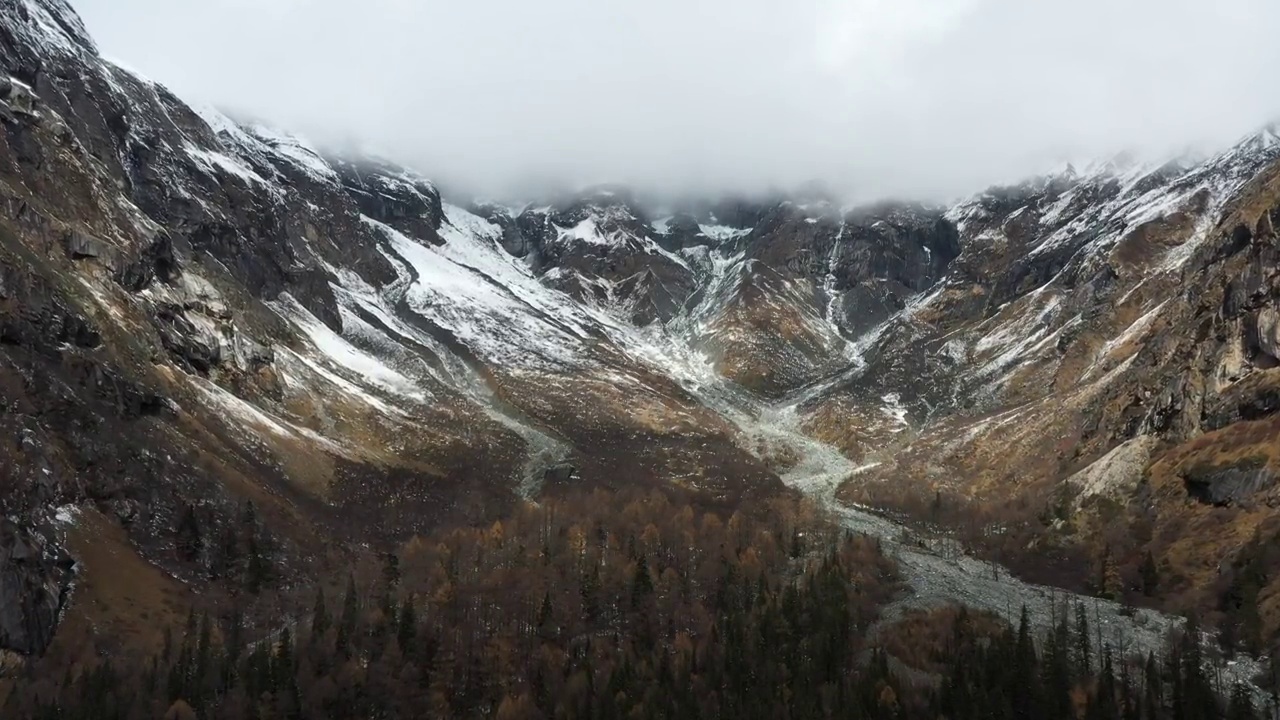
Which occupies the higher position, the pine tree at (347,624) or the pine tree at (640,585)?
the pine tree at (640,585)

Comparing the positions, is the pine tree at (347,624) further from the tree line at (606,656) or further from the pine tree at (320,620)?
the pine tree at (320,620)

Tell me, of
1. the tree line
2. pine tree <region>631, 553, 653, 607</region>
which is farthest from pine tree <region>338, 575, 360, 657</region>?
pine tree <region>631, 553, 653, 607</region>

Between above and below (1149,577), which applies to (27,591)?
below

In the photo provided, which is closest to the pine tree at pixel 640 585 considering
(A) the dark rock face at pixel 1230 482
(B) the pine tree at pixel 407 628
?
(B) the pine tree at pixel 407 628

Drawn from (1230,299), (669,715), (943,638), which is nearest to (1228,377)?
(1230,299)

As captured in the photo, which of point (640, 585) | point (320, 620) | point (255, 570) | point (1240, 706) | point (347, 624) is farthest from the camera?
point (640, 585)

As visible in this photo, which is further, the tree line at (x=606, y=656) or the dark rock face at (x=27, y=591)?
the dark rock face at (x=27, y=591)

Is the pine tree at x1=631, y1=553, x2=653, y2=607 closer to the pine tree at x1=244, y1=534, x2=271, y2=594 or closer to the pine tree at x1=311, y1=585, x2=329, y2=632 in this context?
the pine tree at x1=311, y1=585, x2=329, y2=632

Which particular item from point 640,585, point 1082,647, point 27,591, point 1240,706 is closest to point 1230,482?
point 1082,647

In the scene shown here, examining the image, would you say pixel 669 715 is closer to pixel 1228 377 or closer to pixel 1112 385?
pixel 1228 377

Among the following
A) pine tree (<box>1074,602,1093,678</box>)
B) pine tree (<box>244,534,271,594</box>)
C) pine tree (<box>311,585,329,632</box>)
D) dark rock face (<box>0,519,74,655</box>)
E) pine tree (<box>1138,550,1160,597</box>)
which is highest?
pine tree (<box>1138,550,1160,597</box>)

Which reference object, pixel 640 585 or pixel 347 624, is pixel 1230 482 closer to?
pixel 640 585
